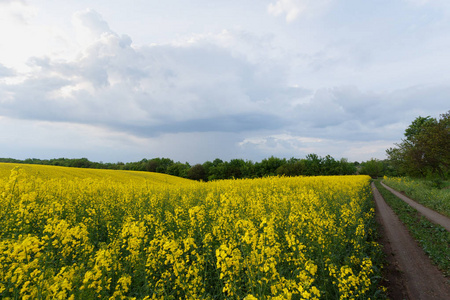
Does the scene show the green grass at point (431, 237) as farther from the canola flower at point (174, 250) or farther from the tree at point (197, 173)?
the tree at point (197, 173)

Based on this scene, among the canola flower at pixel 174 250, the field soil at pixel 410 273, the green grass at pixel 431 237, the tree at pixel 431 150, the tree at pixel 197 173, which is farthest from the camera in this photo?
the tree at pixel 197 173

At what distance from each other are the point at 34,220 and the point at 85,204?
7.37 ft

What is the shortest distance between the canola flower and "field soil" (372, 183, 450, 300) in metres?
0.65

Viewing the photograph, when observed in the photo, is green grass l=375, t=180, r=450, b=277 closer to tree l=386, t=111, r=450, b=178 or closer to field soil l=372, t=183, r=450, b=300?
field soil l=372, t=183, r=450, b=300

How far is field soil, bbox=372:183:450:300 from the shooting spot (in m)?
5.86

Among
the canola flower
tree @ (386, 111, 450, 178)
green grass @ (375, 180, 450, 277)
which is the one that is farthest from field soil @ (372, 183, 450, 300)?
tree @ (386, 111, 450, 178)

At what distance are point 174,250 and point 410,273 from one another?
746 cm

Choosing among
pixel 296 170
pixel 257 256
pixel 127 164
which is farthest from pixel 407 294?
pixel 127 164

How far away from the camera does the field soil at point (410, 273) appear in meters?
5.86

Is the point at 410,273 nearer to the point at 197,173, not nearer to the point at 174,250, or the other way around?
the point at 174,250

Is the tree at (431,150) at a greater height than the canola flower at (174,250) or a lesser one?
greater

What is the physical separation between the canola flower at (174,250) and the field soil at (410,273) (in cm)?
65

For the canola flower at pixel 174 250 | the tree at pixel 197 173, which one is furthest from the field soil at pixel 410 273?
the tree at pixel 197 173

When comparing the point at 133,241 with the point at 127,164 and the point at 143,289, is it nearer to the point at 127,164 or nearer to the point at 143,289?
the point at 143,289
